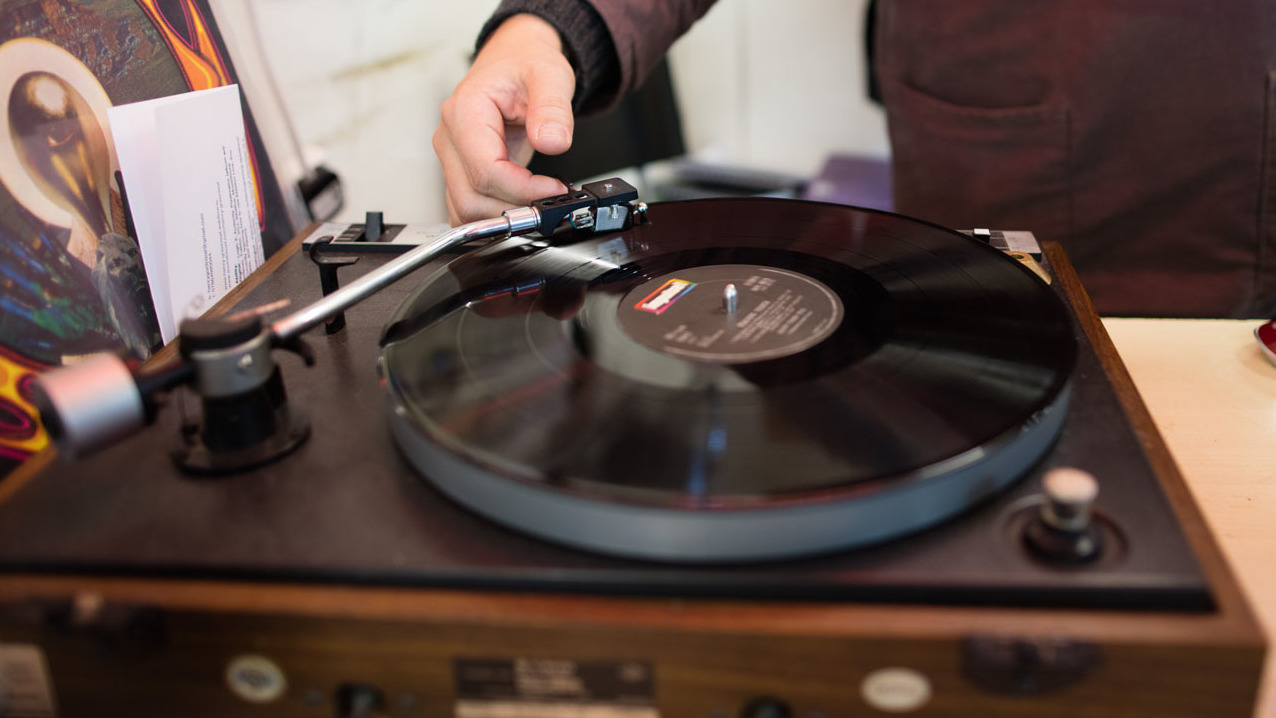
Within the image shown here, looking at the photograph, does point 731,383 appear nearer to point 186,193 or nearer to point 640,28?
point 186,193

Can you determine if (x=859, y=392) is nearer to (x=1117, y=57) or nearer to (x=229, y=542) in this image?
(x=229, y=542)

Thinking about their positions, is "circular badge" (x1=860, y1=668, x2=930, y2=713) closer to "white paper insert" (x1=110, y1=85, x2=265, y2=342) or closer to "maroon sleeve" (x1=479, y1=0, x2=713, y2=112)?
"white paper insert" (x1=110, y1=85, x2=265, y2=342)

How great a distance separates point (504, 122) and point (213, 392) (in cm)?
56

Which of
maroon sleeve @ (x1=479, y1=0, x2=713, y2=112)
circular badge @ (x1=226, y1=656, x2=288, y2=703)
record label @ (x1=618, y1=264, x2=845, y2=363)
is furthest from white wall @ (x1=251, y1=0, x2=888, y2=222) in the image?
circular badge @ (x1=226, y1=656, x2=288, y2=703)

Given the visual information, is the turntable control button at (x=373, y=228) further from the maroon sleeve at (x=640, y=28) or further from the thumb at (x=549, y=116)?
the maroon sleeve at (x=640, y=28)

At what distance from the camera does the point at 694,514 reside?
0.50 m

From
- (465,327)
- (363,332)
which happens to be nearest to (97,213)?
(363,332)

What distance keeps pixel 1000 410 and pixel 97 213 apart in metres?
0.78

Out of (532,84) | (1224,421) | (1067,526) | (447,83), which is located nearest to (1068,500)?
(1067,526)

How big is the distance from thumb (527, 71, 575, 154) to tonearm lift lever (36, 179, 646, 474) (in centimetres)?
22

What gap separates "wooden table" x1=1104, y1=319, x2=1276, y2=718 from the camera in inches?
25.7

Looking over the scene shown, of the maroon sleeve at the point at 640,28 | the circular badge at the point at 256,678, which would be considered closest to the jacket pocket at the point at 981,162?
the maroon sleeve at the point at 640,28

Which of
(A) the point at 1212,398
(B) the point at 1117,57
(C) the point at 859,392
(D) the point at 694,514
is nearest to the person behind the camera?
(D) the point at 694,514

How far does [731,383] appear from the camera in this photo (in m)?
0.62
